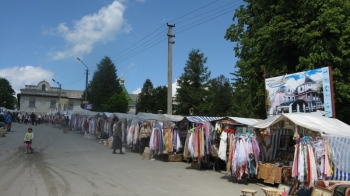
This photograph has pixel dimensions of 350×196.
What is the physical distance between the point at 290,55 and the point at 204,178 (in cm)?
933

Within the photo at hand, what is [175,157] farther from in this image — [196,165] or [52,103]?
[52,103]

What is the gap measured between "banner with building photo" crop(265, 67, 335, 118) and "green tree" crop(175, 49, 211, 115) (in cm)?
3558

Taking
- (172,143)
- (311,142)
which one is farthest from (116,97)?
(311,142)

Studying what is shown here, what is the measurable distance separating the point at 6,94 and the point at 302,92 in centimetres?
9169

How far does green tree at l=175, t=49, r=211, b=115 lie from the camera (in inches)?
1971

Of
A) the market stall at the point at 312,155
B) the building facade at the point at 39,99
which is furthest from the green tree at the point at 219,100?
the market stall at the point at 312,155

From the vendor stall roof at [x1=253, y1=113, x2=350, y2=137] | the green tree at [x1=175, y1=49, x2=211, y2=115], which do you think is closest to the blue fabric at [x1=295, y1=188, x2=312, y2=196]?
the vendor stall roof at [x1=253, y1=113, x2=350, y2=137]

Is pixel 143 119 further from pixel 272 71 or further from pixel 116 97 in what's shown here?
pixel 116 97

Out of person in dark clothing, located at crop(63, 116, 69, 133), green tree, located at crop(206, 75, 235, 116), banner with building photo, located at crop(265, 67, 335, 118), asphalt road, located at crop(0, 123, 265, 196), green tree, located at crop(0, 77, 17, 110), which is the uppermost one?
green tree, located at crop(0, 77, 17, 110)

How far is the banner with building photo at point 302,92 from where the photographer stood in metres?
11.6

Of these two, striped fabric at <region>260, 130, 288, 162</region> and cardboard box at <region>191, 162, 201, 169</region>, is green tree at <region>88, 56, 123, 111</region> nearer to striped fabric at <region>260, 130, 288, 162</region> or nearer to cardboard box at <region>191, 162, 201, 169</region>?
cardboard box at <region>191, 162, 201, 169</region>

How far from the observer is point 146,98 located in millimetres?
58562

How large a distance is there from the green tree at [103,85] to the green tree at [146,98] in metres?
6.30

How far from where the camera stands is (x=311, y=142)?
27.6ft
